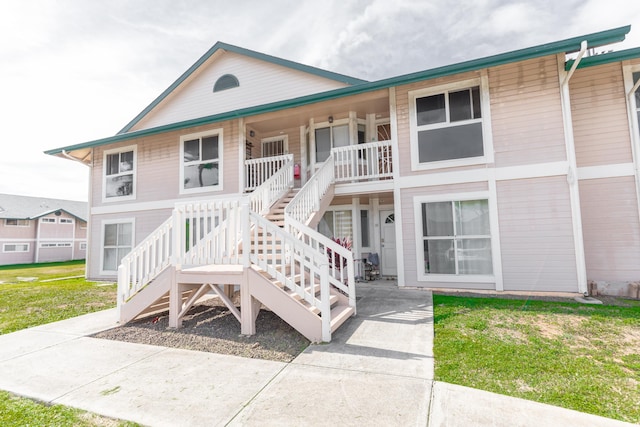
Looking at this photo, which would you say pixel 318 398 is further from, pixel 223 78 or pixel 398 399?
pixel 223 78

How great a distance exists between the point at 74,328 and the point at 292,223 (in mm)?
4284

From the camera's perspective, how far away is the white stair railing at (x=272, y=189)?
7.67 metres

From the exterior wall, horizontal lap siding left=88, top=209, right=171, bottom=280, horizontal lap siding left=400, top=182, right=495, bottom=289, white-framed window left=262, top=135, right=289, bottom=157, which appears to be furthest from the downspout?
horizontal lap siding left=88, top=209, right=171, bottom=280

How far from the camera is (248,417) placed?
8.06 ft

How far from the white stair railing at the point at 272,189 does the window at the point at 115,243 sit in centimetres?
626

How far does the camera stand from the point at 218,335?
466cm

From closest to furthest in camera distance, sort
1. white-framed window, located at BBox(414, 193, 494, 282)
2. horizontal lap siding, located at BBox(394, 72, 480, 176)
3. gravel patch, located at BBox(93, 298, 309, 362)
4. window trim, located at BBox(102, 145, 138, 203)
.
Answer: gravel patch, located at BBox(93, 298, 309, 362)
white-framed window, located at BBox(414, 193, 494, 282)
horizontal lap siding, located at BBox(394, 72, 480, 176)
window trim, located at BBox(102, 145, 138, 203)

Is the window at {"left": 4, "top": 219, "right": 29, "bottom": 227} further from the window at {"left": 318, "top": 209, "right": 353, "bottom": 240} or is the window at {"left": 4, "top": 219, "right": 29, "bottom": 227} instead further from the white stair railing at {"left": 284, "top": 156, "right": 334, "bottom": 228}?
the white stair railing at {"left": 284, "top": 156, "right": 334, "bottom": 228}

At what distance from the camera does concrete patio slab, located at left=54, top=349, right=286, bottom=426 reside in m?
2.53

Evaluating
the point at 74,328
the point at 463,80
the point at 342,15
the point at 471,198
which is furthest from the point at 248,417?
the point at 342,15

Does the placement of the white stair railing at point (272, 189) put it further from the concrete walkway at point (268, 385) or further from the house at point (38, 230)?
the house at point (38, 230)

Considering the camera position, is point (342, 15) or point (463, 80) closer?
point (463, 80)

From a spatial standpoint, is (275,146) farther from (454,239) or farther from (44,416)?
(44,416)

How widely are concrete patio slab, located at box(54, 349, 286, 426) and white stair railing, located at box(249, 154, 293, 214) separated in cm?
418
